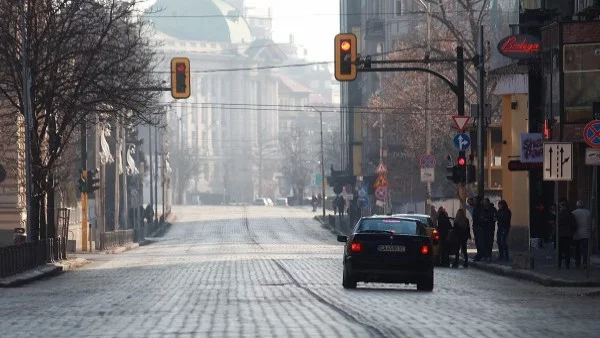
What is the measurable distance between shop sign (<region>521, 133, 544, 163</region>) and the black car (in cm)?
1427

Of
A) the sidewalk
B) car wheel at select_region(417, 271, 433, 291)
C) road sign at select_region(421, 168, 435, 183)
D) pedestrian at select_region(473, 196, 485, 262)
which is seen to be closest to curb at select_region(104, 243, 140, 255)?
road sign at select_region(421, 168, 435, 183)

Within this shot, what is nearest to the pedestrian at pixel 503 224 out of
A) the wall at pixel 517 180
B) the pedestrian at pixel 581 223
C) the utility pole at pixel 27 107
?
the pedestrian at pixel 581 223

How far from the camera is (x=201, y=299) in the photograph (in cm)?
2531

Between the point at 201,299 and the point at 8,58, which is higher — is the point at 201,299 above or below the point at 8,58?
below

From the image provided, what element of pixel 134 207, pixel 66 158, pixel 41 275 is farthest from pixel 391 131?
pixel 41 275

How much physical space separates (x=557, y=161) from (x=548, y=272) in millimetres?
4047

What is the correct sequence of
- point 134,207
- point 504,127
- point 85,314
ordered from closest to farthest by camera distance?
point 85,314, point 504,127, point 134,207

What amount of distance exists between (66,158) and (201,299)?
40.6 meters

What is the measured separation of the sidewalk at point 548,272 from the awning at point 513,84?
872cm

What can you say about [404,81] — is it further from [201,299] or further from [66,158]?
[201,299]

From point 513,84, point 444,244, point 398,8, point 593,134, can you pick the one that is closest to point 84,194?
point 513,84

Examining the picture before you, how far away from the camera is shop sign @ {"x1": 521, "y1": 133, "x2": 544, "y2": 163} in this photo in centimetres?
4244

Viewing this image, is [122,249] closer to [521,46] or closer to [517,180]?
[517,180]

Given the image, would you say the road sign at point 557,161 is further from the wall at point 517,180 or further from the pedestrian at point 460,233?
the wall at point 517,180
